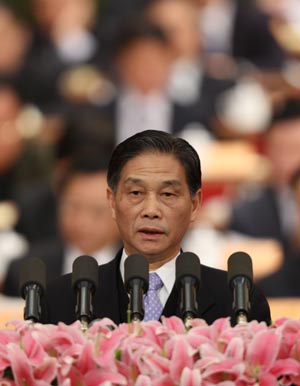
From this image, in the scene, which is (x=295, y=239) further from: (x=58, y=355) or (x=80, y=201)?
(x=58, y=355)

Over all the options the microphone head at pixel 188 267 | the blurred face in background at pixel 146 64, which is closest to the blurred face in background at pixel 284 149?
the blurred face in background at pixel 146 64

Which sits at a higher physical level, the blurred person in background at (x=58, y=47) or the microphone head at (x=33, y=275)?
the blurred person in background at (x=58, y=47)

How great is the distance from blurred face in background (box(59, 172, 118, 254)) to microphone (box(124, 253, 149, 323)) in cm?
403

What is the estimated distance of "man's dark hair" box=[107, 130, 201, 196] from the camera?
359cm

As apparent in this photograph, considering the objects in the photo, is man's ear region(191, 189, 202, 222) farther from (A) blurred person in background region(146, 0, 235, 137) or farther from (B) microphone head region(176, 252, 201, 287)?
(A) blurred person in background region(146, 0, 235, 137)

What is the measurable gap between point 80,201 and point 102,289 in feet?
12.8

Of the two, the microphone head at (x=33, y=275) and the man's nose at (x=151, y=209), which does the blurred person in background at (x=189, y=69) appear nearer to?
the man's nose at (x=151, y=209)

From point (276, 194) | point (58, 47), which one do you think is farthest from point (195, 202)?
point (58, 47)

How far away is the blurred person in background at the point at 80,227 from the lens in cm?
733

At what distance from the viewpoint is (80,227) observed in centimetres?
741

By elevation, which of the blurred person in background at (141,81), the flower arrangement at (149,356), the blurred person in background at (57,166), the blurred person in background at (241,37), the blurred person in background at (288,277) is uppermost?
the blurred person in background at (241,37)

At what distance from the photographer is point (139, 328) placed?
305 centimetres

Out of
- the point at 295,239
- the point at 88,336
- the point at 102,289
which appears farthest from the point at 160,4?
the point at 88,336

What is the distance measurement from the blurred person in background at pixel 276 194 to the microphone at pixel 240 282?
4308mm
